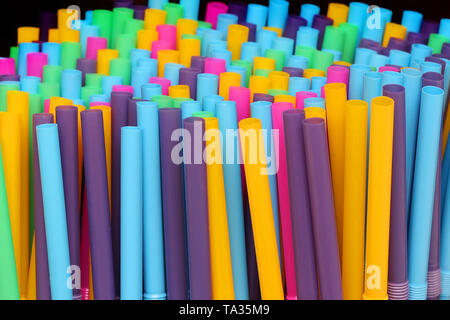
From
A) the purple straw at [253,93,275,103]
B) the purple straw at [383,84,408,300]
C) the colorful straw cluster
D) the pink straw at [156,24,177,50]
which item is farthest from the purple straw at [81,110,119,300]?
the pink straw at [156,24,177,50]

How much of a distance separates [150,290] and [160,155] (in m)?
0.15

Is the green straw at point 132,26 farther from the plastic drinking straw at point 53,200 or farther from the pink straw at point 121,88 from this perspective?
the plastic drinking straw at point 53,200

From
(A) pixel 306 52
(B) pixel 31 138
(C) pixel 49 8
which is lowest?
(B) pixel 31 138

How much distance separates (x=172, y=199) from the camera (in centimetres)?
95

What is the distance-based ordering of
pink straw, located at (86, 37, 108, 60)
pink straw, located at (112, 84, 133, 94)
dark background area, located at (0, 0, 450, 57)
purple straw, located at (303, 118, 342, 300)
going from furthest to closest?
dark background area, located at (0, 0, 450, 57) → pink straw, located at (86, 37, 108, 60) → pink straw, located at (112, 84, 133, 94) → purple straw, located at (303, 118, 342, 300)

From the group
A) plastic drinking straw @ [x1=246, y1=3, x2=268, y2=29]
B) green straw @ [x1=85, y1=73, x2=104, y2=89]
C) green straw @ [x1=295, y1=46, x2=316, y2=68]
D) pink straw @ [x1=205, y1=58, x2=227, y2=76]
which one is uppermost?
plastic drinking straw @ [x1=246, y1=3, x2=268, y2=29]

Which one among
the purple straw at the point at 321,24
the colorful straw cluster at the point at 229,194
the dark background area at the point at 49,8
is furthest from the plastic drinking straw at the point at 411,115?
the dark background area at the point at 49,8

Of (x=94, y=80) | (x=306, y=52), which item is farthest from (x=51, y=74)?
(x=306, y=52)

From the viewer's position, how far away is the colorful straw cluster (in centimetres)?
91

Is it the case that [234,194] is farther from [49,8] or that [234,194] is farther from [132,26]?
[49,8]

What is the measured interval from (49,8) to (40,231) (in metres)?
0.80

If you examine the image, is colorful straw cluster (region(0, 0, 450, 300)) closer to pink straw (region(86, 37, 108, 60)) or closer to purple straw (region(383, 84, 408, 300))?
purple straw (region(383, 84, 408, 300))

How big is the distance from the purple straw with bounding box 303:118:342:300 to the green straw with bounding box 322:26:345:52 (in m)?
0.50
